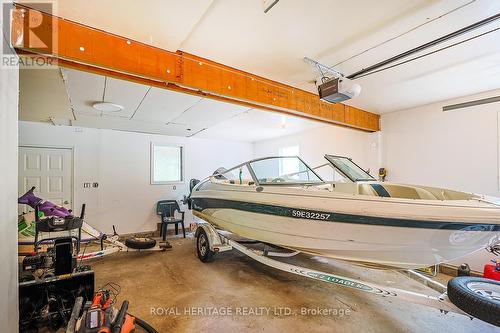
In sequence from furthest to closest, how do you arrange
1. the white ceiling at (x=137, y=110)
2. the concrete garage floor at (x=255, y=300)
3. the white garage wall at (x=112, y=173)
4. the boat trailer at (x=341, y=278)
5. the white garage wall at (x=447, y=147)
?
1. the white garage wall at (x=112, y=173)
2. the white garage wall at (x=447, y=147)
3. the white ceiling at (x=137, y=110)
4. the concrete garage floor at (x=255, y=300)
5. the boat trailer at (x=341, y=278)

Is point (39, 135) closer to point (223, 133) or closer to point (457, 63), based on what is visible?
point (223, 133)

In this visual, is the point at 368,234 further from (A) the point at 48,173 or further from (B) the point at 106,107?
(A) the point at 48,173

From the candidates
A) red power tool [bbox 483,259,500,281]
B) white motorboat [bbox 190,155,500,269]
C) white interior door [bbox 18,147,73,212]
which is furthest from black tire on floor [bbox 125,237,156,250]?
red power tool [bbox 483,259,500,281]

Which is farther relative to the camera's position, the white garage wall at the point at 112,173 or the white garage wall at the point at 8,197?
the white garage wall at the point at 112,173

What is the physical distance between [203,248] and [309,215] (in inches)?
87.9

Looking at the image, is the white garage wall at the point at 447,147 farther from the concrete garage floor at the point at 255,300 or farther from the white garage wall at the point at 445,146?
the concrete garage floor at the point at 255,300

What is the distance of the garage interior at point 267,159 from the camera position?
1881 millimetres

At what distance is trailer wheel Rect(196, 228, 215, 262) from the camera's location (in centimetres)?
371

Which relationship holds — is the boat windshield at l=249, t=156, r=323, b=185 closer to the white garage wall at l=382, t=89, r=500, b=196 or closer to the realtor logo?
the white garage wall at l=382, t=89, r=500, b=196

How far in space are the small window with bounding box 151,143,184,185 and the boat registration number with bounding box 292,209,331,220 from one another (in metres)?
4.87

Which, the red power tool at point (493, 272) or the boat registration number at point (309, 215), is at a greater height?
the boat registration number at point (309, 215)

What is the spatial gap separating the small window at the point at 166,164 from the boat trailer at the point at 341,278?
120 inches

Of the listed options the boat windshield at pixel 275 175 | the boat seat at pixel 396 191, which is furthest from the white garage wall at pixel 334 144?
the boat seat at pixel 396 191

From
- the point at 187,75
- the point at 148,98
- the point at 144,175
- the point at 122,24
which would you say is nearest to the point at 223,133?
the point at 144,175
